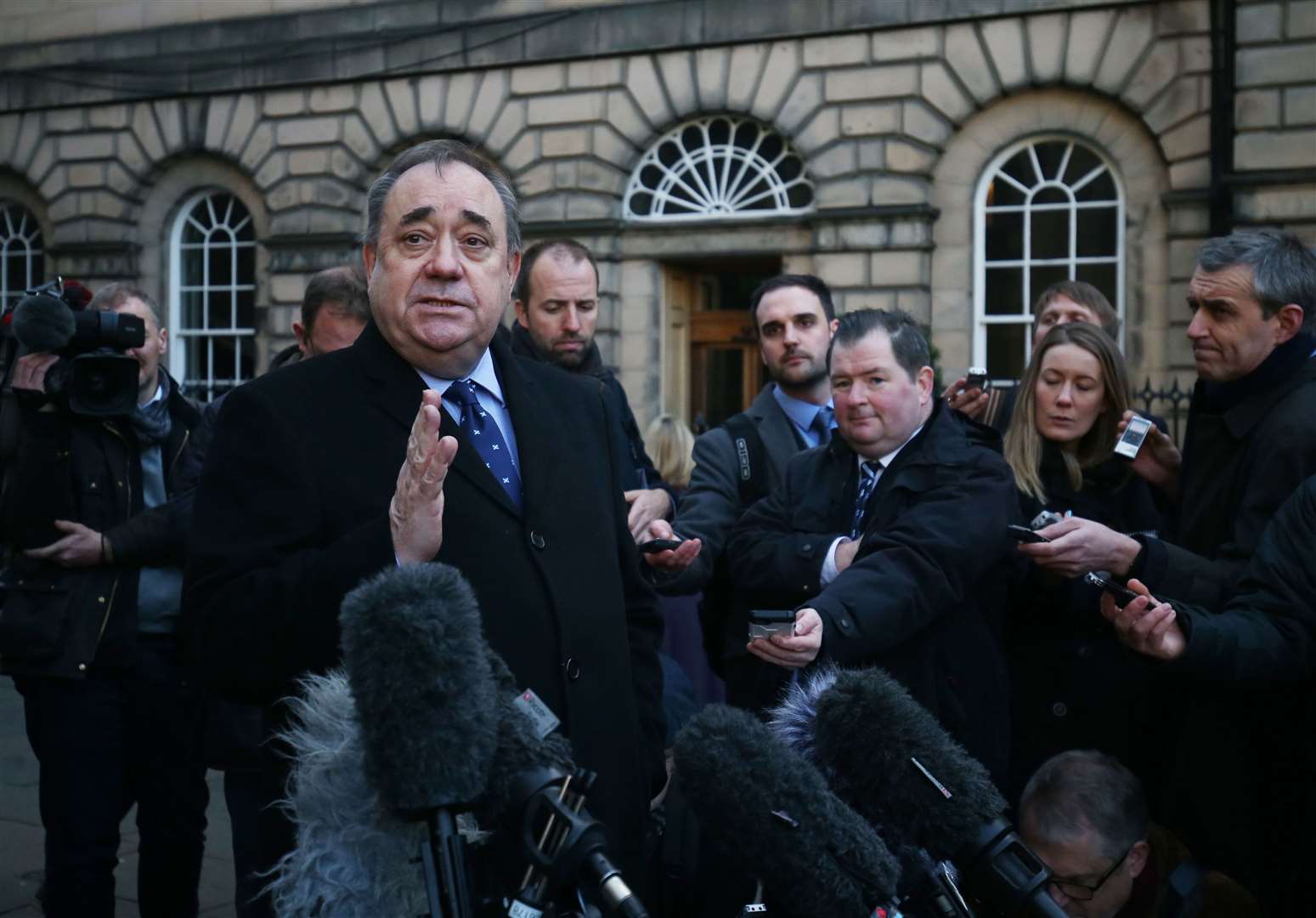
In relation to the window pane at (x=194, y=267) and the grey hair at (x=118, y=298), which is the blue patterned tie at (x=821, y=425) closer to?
the grey hair at (x=118, y=298)

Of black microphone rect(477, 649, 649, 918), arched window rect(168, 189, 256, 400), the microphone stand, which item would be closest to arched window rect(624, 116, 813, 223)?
arched window rect(168, 189, 256, 400)

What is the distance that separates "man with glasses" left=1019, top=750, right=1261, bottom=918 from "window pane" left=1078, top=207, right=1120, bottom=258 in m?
10.8

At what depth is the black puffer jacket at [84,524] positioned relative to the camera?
4125 millimetres

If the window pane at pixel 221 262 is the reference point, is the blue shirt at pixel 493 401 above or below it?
below

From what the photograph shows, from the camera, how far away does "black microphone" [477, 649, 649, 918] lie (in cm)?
159

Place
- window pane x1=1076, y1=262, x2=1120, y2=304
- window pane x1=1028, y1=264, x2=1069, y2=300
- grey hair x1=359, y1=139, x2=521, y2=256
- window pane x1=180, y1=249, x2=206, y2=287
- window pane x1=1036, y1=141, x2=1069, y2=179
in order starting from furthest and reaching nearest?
window pane x1=180, y1=249, x2=206, y2=287, window pane x1=1028, y1=264, x2=1069, y2=300, window pane x1=1036, y1=141, x2=1069, y2=179, window pane x1=1076, y1=262, x2=1120, y2=304, grey hair x1=359, y1=139, x2=521, y2=256

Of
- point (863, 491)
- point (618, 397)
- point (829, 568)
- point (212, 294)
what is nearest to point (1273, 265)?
point (863, 491)

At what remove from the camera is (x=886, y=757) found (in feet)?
6.69

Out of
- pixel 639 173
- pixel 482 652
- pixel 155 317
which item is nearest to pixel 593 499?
pixel 482 652

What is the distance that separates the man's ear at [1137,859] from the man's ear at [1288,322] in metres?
1.31

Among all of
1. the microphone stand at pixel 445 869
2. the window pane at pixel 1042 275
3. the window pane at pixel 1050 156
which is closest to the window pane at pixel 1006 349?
the window pane at pixel 1042 275

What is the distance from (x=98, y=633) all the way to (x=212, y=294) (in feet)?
46.3

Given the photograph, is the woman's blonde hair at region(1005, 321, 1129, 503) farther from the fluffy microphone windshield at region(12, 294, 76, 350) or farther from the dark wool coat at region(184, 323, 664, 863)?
the fluffy microphone windshield at region(12, 294, 76, 350)

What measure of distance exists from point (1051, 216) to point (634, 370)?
4.49 m
